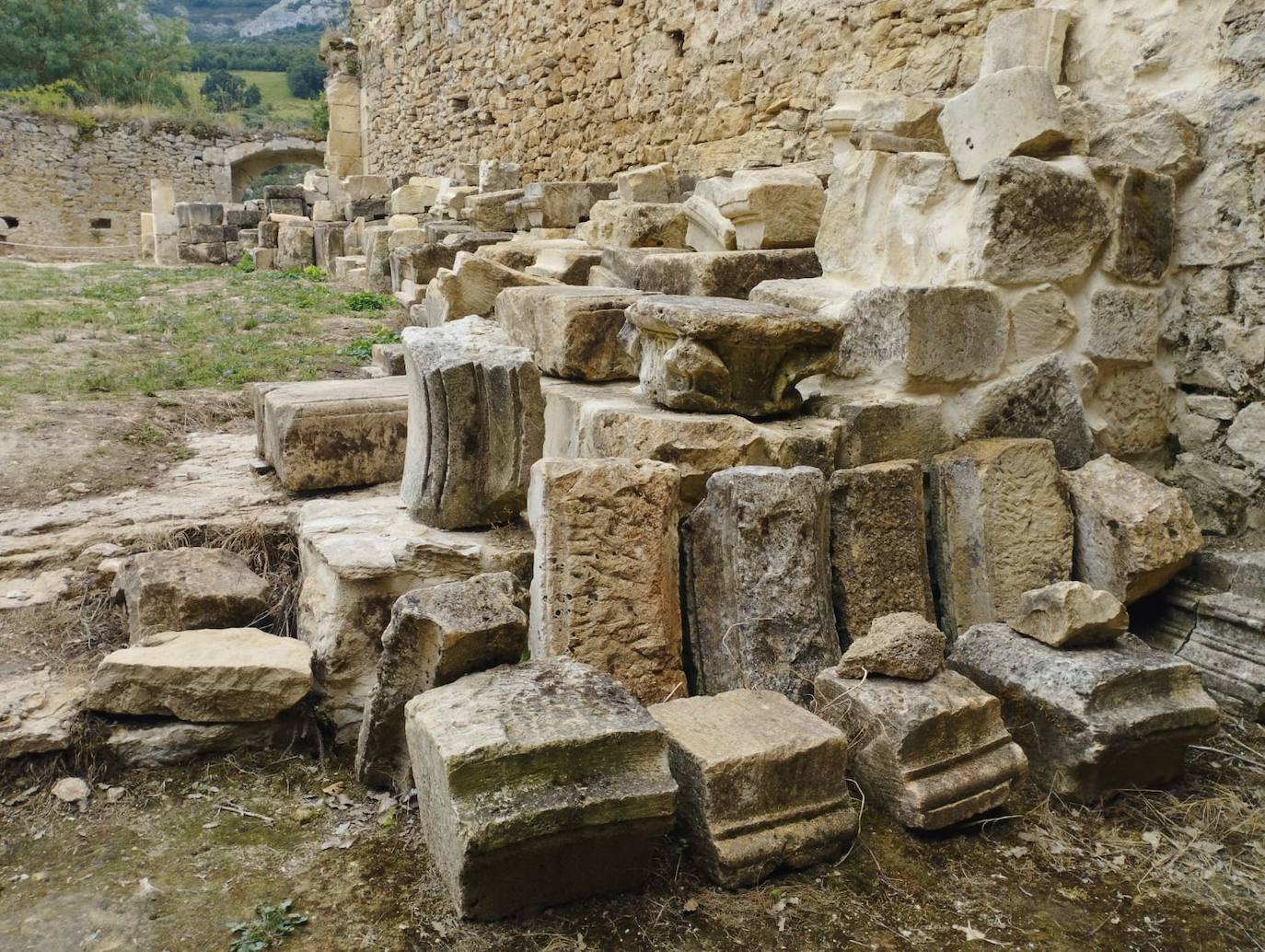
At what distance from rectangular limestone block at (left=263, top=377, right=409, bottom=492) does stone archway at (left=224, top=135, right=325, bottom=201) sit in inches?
863

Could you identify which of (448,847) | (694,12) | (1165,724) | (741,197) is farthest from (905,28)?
(448,847)

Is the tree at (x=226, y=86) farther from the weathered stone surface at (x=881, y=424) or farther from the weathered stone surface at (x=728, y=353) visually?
the weathered stone surface at (x=881, y=424)

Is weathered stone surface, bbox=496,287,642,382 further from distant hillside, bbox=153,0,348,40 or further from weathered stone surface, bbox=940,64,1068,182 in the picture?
distant hillside, bbox=153,0,348,40

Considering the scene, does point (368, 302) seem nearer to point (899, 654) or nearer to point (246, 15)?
point (899, 654)

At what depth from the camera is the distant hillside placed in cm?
8544

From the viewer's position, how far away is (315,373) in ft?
20.7

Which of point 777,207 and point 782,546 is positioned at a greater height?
point 777,207

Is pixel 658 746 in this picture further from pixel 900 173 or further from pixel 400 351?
pixel 400 351

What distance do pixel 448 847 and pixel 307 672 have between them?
3.20 feet

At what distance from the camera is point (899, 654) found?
8.82 ft

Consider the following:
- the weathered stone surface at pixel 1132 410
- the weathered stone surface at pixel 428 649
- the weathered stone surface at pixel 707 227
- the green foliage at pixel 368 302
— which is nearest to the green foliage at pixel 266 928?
the weathered stone surface at pixel 428 649

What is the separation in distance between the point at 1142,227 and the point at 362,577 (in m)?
3.09

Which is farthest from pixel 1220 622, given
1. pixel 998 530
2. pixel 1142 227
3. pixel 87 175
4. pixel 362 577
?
pixel 87 175

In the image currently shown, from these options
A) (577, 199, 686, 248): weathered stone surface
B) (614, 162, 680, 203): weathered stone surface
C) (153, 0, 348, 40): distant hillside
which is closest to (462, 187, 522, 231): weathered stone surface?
(614, 162, 680, 203): weathered stone surface
